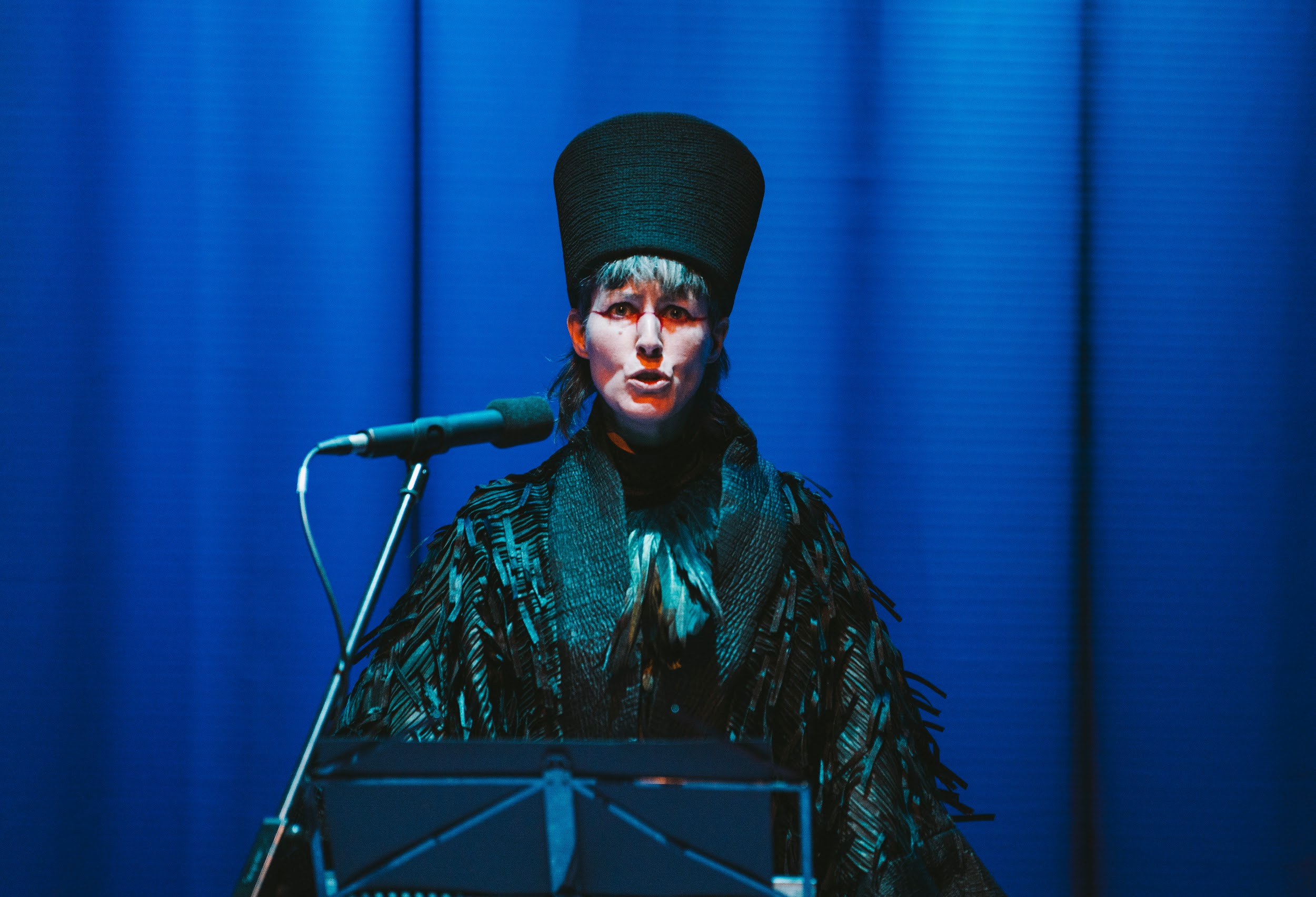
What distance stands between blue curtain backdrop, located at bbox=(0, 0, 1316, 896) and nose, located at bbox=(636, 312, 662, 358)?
0.55 m

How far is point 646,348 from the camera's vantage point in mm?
1325

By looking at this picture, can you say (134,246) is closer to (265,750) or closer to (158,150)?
(158,150)

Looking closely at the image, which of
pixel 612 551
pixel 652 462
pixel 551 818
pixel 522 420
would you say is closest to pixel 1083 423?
pixel 652 462

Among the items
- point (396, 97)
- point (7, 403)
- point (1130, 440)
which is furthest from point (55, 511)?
point (1130, 440)

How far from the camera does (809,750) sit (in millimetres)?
1338

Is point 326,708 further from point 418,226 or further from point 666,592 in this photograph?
point 418,226

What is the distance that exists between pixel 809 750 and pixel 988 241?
103 centimetres

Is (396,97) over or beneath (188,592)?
over

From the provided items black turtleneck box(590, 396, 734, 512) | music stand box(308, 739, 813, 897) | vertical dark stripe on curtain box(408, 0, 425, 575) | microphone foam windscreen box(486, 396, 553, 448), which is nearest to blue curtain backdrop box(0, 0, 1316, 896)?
vertical dark stripe on curtain box(408, 0, 425, 575)

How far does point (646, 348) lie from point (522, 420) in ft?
1.00

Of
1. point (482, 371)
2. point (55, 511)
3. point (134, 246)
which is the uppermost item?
point (134, 246)

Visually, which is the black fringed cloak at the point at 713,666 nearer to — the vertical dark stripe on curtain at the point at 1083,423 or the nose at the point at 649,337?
the nose at the point at 649,337

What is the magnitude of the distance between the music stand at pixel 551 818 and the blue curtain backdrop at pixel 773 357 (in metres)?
1.03

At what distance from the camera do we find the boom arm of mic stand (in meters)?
0.87
